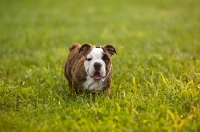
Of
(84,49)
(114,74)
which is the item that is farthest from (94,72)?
(114,74)

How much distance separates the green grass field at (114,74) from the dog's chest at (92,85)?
0.50ft

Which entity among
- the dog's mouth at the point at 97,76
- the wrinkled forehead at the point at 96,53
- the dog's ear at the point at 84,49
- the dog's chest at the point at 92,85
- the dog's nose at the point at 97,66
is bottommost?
the dog's chest at the point at 92,85

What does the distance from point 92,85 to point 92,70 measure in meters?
0.36

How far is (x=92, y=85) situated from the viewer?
5.62 meters

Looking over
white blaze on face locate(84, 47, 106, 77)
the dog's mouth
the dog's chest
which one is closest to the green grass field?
the dog's chest

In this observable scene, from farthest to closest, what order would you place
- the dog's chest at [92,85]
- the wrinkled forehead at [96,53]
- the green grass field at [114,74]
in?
the dog's chest at [92,85] → the wrinkled forehead at [96,53] → the green grass field at [114,74]

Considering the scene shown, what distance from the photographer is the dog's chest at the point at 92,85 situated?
18.3 ft

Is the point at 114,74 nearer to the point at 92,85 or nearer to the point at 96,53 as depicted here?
the point at 92,85

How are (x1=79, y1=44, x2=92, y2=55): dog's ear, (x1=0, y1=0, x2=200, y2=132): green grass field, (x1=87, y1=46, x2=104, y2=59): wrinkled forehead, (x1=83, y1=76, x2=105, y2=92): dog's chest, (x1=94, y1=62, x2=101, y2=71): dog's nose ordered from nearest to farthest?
(x1=0, y1=0, x2=200, y2=132): green grass field, (x1=94, y1=62, x2=101, y2=71): dog's nose, (x1=87, y1=46, x2=104, y2=59): wrinkled forehead, (x1=83, y1=76, x2=105, y2=92): dog's chest, (x1=79, y1=44, x2=92, y2=55): dog's ear

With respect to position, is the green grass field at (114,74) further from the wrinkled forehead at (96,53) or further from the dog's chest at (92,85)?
the wrinkled forehead at (96,53)

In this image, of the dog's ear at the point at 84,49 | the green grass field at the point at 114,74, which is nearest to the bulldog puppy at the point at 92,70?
the dog's ear at the point at 84,49

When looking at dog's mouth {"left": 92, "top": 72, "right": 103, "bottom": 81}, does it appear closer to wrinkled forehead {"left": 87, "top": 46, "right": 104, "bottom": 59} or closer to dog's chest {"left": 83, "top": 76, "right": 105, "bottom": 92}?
dog's chest {"left": 83, "top": 76, "right": 105, "bottom": 92}

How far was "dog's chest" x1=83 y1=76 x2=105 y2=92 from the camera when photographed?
5.59 meters

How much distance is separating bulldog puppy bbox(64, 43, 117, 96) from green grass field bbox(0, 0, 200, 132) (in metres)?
0.19
